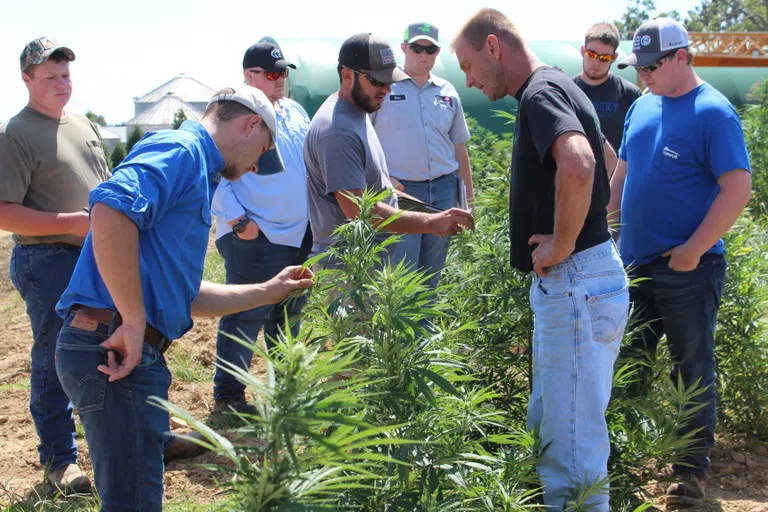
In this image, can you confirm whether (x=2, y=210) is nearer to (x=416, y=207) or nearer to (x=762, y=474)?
(x=416, y=207)

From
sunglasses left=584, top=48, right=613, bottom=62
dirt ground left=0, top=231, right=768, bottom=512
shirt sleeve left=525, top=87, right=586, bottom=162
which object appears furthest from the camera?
sunglasses left=584, top=48, right=613, bottom=62

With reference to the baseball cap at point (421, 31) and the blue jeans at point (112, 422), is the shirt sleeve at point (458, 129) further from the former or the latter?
the blue jeans at point (112, 422)

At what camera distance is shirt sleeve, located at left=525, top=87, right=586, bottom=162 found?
2605 millimetres

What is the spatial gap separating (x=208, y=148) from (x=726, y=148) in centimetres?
228

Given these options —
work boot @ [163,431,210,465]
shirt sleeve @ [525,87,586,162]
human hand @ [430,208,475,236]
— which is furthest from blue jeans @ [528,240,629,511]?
work boot @ [163,431,210,465]

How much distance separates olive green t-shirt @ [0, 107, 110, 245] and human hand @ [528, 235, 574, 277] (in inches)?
84.3

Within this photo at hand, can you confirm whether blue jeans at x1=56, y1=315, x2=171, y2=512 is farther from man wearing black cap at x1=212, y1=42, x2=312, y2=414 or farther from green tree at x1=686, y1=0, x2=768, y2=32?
green tree at x1=686, y1=0, x2=768, y2=32

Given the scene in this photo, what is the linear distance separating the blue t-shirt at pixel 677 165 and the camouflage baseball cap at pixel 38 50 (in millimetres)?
2757

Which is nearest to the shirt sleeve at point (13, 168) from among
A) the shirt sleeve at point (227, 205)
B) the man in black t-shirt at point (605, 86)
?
the shirt sleeve at point (227, 205)

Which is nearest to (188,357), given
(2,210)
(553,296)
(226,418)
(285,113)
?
(226,418)

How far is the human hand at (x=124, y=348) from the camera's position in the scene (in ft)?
7.59

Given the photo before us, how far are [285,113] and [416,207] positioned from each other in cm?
145

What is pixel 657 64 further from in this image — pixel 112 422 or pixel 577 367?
pixel 112 422

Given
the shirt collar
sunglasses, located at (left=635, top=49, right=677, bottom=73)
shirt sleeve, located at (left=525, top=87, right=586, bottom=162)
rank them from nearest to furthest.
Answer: the shirt collar, shirt sleeve, located at (left=525, top=87, right=586, bottom=162), sunglasses, located at (left=635, top=49, right=677, bottom=73)
